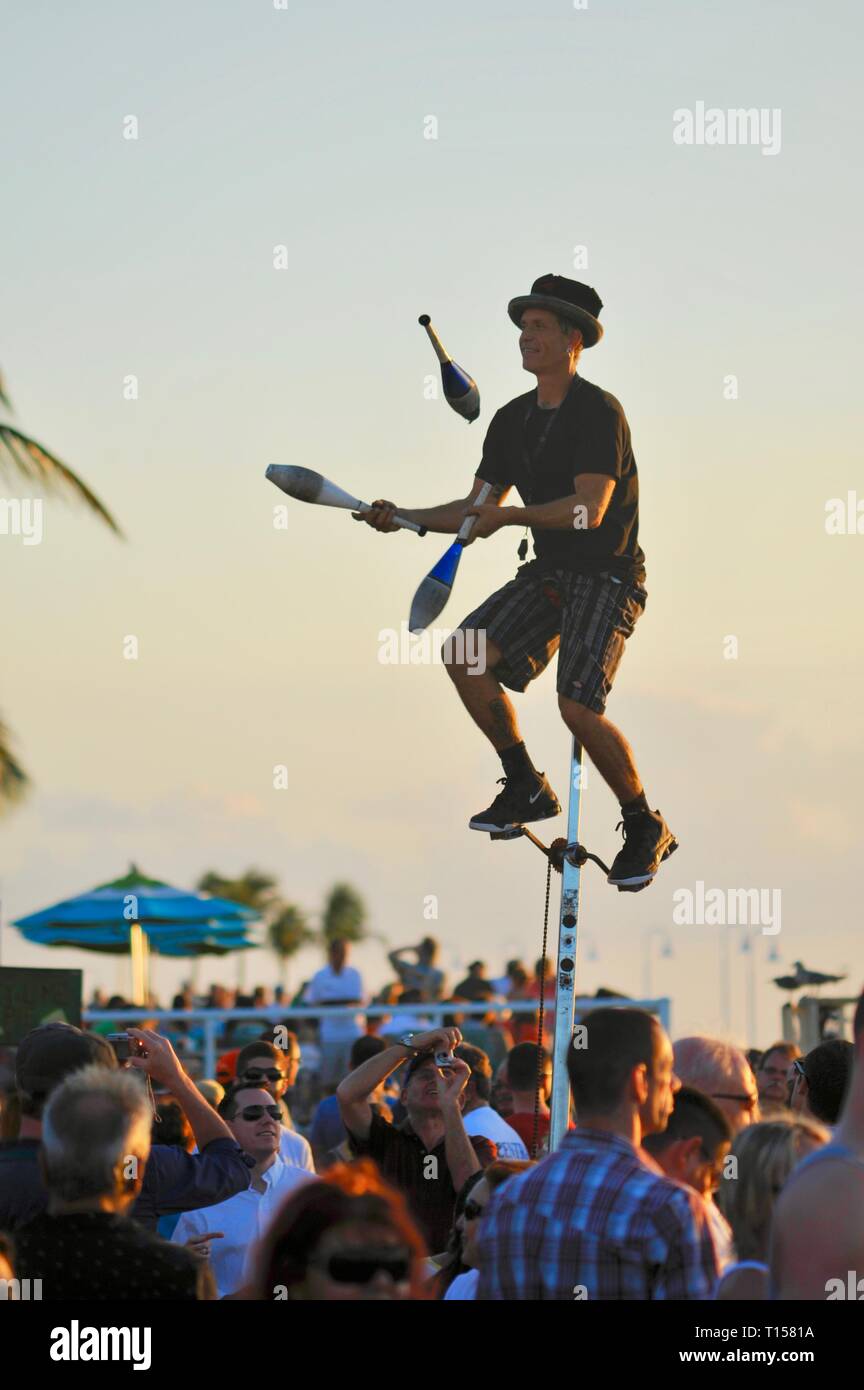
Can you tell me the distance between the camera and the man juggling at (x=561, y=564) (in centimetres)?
722

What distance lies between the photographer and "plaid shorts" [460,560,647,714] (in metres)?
7.26

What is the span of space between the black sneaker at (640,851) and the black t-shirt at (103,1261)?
3.40 metres

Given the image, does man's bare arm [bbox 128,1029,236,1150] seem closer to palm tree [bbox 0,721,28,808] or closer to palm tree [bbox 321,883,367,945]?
palm tree [bbox 0,721,28,808]

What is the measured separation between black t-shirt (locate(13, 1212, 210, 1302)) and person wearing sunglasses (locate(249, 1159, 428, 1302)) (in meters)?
0.50

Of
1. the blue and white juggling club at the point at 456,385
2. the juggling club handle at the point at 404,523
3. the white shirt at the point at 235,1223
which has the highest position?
the blue and white juggling club at the point at 456,385

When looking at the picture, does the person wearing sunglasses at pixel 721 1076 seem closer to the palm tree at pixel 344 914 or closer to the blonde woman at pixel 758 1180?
the blonde woman at pixel 758 1180

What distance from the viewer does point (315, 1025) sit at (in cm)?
1499

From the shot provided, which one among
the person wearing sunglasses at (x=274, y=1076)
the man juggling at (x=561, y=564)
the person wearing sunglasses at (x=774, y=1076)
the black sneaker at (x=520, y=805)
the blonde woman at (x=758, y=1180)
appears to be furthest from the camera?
the person wearing sunglasses at (x=774, y=1076)

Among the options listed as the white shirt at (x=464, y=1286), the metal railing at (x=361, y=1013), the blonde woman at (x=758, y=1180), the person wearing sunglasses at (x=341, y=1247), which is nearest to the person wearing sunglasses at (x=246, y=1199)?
the white shirt at (x=464, y=1286)

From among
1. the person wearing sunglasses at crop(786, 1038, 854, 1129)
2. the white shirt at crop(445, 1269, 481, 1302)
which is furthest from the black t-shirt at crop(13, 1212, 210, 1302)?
the person wearing sunglasses at crop(786, 1038, 854, 1129)

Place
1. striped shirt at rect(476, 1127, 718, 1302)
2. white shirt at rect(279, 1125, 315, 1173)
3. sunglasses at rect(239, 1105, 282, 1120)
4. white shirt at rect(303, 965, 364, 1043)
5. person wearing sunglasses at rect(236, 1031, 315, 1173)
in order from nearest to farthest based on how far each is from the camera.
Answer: striped shirt at rect(476, 1127, 718, 1302), sunglasses at rect(239, 1105, 282, 1120), person wearing sunglasses at rect(236, 1031, 315, 1173), white shirt at rect(279, 1125, 315, 1173), white shirt at rect(303, 965, 364, 1043)

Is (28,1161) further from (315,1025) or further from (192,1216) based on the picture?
(315,1025)

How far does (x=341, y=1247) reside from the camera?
11.2 ft
